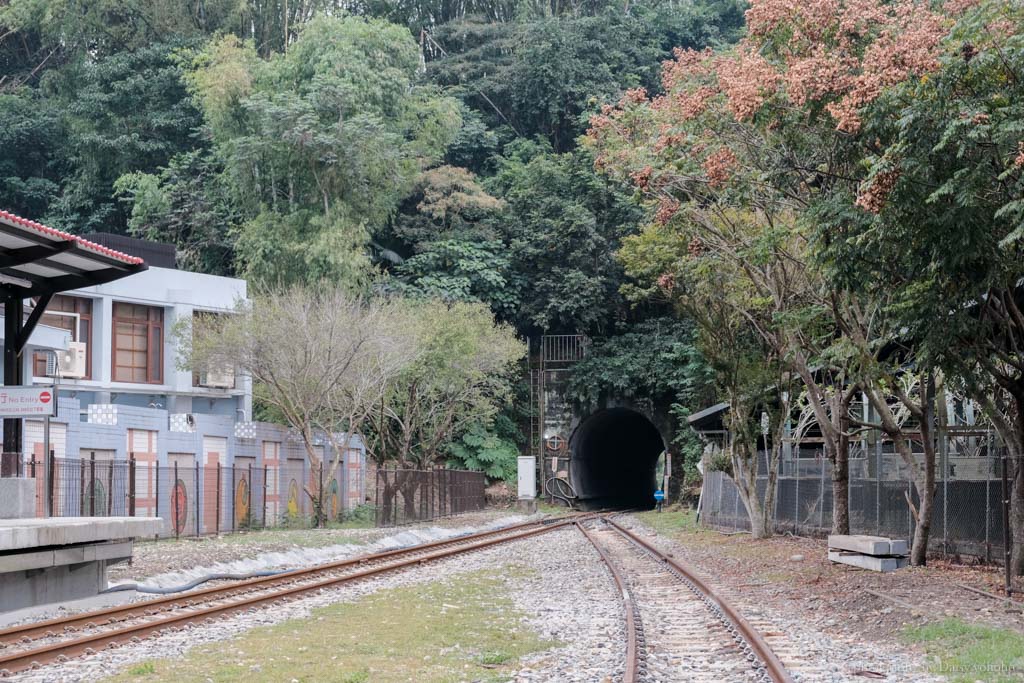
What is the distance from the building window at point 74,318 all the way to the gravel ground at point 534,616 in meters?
19.2

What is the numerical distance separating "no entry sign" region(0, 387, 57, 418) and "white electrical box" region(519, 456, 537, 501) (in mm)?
36542

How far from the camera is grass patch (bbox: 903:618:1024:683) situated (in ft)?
31.4

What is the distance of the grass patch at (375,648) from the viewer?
9680 millimetres

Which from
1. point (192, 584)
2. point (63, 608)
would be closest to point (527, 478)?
point (192, 584)

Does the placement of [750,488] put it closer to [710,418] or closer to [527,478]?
[710,418]

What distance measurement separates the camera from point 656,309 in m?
57.5

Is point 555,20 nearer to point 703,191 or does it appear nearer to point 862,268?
point 703,191

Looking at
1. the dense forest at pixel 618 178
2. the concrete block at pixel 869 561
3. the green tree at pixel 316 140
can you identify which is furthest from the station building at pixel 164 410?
the concrete block at pixel 869 561

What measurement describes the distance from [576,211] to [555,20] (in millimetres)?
13214

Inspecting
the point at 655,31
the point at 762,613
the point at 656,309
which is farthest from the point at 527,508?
the point at 762,613

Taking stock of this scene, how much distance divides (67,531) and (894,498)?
1666cm

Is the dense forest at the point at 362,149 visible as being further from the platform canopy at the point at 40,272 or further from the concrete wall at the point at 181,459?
the platform canopy at the point at 40,272

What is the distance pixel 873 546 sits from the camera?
18.8 metres

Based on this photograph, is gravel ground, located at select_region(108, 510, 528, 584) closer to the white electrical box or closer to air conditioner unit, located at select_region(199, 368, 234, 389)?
air conditioner unit, located at select_region(199, 368, 234, 389)
